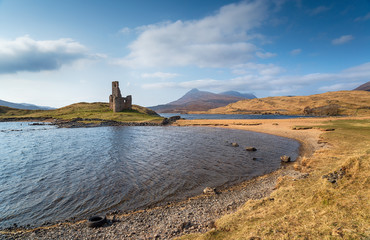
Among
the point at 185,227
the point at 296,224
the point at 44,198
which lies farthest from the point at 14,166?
the point at 296,224

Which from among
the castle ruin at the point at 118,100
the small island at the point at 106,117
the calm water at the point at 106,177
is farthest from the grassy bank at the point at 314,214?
the castle ruin at the point at 118,100

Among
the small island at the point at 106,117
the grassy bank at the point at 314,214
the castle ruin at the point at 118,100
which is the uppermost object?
the castle ruin at the point at 118,100

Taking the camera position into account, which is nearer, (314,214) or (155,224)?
(314,214)

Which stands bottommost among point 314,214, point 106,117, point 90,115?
point 314,214

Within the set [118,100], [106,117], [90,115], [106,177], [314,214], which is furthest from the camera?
[118,100]

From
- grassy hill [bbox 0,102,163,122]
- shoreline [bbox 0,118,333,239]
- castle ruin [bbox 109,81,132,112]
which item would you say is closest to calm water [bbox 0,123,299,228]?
shoreline [bbox 0,118,333,239]

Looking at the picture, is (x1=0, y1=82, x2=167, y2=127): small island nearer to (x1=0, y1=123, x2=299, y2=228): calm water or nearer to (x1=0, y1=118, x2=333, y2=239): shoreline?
(x1=0, y1=123, x2=299, y2=228): calm water

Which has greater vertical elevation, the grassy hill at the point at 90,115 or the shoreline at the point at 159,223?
the grassy hill at the point at 90,115

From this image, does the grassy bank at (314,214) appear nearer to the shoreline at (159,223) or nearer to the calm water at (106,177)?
the shoreline at (159,223)

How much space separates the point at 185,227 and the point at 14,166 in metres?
22.0

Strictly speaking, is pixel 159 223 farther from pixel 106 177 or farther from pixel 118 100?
pixel 118 100

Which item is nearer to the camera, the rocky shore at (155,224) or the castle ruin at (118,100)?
the rocky shore at (155,224)

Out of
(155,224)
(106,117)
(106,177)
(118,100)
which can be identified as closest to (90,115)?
(106,117)

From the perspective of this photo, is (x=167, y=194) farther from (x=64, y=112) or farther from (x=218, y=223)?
(x=64, y=112)
